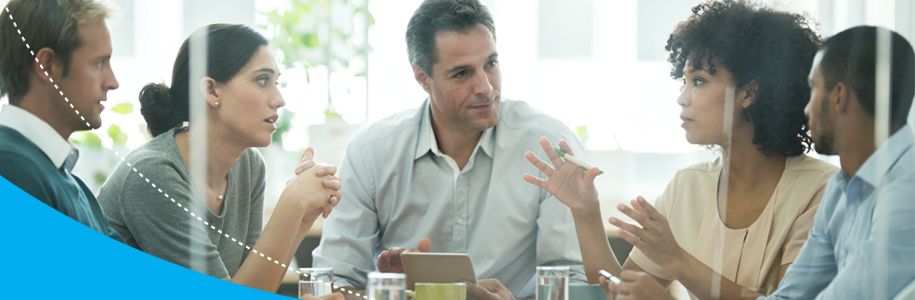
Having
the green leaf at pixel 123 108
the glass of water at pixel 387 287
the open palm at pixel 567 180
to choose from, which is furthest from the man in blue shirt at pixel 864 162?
the green leaf at pixel 123 108

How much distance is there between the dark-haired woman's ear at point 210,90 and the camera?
1.57m

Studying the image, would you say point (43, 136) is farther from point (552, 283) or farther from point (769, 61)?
point (769, 61)

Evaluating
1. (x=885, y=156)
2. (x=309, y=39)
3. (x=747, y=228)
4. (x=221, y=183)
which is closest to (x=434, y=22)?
(x=309, y=39)

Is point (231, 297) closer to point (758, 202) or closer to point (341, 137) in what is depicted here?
point (341, 137)

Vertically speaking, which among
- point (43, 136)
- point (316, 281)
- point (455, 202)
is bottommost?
point (316, 281)

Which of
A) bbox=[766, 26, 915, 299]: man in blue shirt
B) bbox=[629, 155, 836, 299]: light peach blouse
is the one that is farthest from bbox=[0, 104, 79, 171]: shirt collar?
bbox=[766, 26, 915, 299]: man in blue shirt

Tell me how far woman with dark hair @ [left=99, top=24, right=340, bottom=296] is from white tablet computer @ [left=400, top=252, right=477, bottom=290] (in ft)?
0.47

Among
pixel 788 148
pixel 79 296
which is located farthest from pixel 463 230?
pixel 79 296

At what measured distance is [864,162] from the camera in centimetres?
144

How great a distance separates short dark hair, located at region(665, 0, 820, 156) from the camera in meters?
1.45

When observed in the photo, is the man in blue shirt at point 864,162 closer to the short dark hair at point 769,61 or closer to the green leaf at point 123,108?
the short dark hair at point 769,61

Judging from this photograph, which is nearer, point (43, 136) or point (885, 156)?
point (885, 156)

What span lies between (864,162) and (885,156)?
1.1 inches

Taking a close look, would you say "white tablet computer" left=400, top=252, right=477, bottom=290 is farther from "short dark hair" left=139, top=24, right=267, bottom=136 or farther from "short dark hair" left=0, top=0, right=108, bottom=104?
"short dark hair" left=0, top=0, right=108, bottom=104
